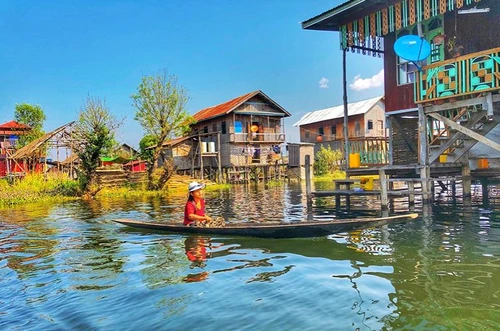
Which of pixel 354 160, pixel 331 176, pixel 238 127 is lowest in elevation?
pixel 331 176

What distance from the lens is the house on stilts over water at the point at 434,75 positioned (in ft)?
38.4

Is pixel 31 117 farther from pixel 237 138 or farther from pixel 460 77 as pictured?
pixel 460 77

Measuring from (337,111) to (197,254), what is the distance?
1646 inches

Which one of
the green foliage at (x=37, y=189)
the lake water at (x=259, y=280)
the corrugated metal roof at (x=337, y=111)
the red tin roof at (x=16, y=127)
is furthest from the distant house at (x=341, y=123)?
the lake water at (x=259, y=280)

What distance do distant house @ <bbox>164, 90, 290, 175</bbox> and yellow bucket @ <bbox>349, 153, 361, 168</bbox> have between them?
70.5 feet

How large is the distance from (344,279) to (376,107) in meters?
42.3

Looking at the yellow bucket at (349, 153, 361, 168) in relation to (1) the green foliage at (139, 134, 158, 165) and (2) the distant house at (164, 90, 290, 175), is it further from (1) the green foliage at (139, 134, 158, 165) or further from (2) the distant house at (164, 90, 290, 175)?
(1) the green foliage at (139, 134, 158, 165)

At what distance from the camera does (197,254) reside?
9016mm

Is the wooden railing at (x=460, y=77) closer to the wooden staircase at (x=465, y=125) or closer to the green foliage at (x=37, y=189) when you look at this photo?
the wooden staircase at (x=465, y=125)

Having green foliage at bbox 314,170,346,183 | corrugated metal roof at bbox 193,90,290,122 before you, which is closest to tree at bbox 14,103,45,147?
corrugated metal roof at bbox 193,90,290,122

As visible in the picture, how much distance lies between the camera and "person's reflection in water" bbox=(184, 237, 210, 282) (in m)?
7.27

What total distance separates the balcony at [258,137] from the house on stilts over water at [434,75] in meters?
22.0

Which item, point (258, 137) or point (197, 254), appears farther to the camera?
point (258, 137)

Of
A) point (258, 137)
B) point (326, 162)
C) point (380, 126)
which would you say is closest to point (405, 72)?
point (258, 137)
